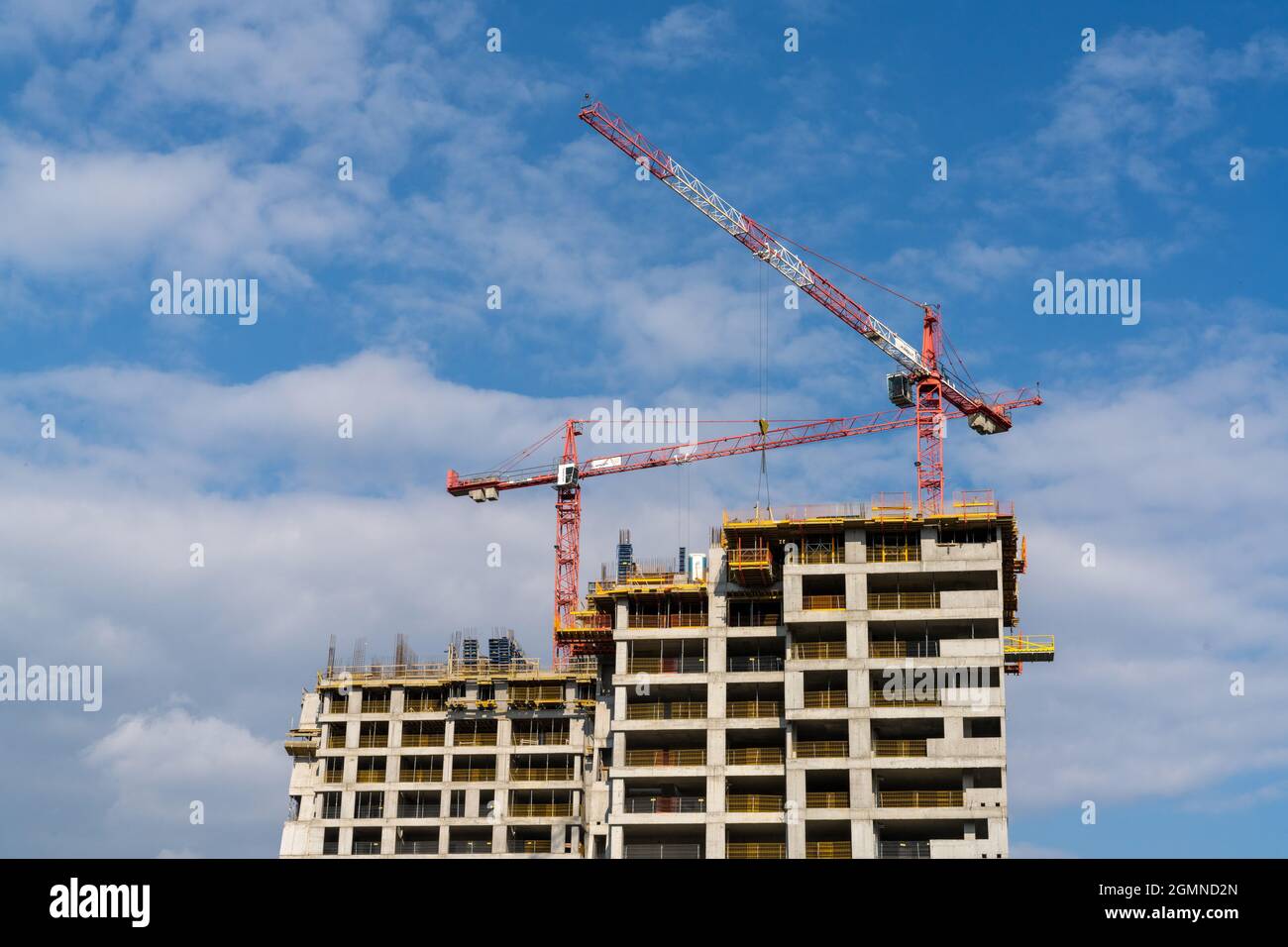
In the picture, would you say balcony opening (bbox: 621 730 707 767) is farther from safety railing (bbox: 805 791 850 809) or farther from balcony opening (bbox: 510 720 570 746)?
balcony opening (bbox: 510 720 570 746)

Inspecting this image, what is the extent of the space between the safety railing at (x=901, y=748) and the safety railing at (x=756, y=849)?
26.9 ft

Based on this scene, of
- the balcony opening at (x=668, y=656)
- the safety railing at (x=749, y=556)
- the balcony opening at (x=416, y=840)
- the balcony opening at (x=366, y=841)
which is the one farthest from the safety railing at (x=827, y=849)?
the balcony opening at (x=366, y=841)

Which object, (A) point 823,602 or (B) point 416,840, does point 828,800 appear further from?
(B) point 416,840

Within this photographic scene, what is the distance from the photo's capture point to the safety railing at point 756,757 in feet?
340

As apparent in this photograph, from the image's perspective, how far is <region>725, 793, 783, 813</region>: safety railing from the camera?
102812 mm

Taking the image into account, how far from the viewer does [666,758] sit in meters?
107

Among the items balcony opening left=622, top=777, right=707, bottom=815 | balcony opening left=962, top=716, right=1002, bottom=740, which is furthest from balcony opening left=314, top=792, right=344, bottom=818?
balcony opening left=962, top=716, right=1002, bottom=740

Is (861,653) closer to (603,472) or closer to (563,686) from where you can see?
(563,686)

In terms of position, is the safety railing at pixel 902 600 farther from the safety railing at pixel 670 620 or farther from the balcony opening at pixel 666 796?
the balcony opening at pixel 666 796

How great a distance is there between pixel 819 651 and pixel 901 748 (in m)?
7.94

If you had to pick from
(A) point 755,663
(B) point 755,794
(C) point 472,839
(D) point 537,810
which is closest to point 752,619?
(A) point 755,663

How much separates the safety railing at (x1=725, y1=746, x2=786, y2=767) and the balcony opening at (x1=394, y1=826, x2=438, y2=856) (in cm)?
3515
